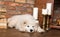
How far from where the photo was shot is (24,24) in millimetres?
2182

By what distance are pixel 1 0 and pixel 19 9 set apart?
293 mm

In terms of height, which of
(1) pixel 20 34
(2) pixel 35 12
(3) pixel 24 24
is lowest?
(1) pixel 20 34

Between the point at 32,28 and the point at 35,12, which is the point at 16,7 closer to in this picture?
the point at 35,12

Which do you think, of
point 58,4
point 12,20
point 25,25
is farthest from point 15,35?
point 58,4

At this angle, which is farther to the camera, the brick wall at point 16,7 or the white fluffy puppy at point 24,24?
the brick wall at point 16,7

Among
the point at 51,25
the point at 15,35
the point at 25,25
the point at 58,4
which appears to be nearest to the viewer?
the point at 15,35

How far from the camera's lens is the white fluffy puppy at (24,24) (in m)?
2.16

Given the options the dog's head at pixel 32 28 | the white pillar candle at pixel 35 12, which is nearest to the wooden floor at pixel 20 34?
the dog's head at pixel 32 28

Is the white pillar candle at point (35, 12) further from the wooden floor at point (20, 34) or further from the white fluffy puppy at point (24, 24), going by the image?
the wooden floor at point (20, 34)

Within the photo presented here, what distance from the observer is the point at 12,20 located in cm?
236

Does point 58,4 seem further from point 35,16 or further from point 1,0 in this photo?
point 1,0

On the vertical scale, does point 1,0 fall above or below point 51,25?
above

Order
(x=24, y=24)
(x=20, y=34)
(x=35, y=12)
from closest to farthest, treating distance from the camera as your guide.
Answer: (x=20, y=34) → (x=24, y=24) → (x=35, y=12)

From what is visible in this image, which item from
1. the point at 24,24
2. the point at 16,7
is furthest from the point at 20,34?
the point at 16,7
